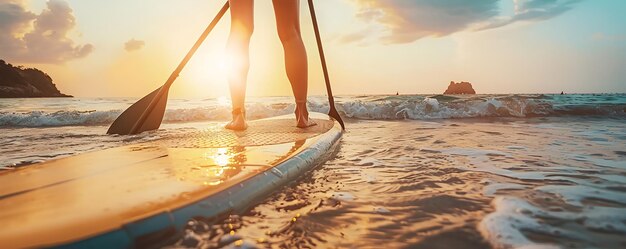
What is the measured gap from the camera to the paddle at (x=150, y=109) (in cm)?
373

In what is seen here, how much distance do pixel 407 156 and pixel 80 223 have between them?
6.68ft

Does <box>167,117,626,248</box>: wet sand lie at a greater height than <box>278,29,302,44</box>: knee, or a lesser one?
lesser

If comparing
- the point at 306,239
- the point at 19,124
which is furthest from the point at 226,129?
the point at 19,124

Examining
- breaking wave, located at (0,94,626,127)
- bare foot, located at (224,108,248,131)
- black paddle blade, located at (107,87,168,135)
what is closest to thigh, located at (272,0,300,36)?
bare foot, located at (224,108,248,131)

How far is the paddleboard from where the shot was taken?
2.46 feet

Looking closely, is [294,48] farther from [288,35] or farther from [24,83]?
[24,83]

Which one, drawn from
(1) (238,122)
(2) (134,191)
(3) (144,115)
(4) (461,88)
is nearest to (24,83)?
(4) (461,88)

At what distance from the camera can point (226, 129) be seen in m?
2.97

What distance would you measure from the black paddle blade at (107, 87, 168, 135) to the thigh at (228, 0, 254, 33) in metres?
1.46

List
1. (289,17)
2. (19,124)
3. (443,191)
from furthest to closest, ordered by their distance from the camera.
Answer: (19,124) → (289,17) → (443,191)

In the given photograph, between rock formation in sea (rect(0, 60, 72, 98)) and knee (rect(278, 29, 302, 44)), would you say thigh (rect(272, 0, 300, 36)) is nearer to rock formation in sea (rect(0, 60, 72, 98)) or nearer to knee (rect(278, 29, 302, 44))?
knee (rect(278, 29, 302, 44))

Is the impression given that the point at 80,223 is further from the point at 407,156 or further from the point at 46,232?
the point at 407,156

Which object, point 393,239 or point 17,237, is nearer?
point 17,237

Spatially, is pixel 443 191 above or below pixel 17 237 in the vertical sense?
below
